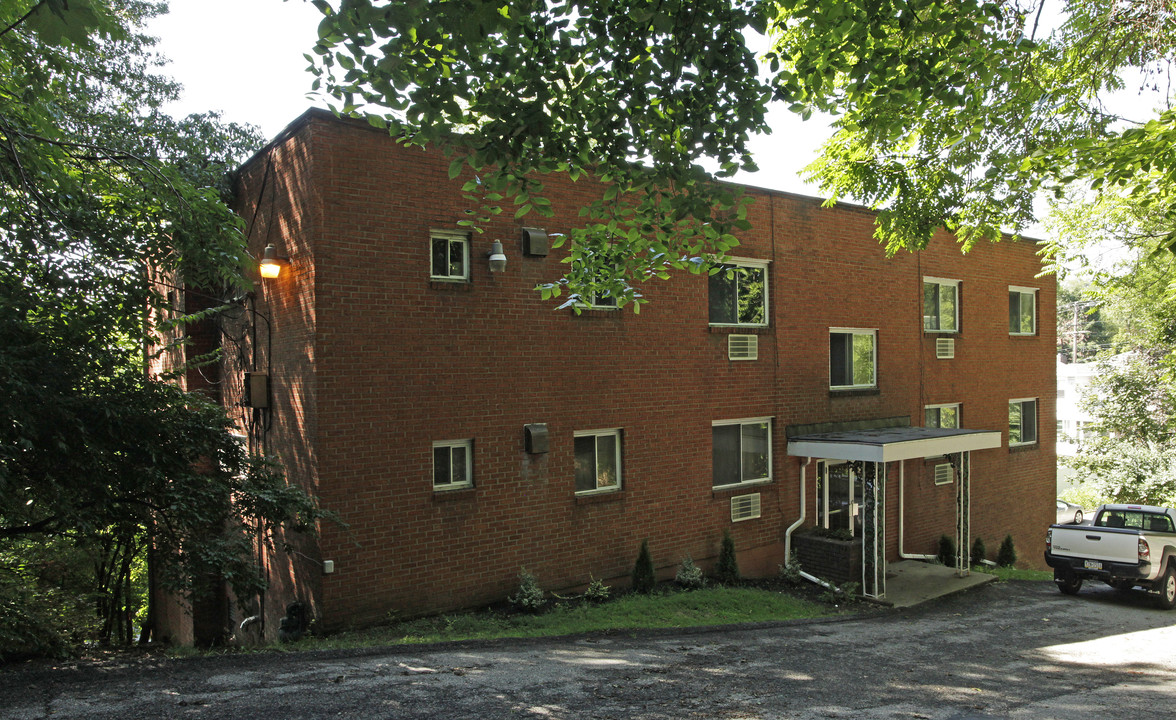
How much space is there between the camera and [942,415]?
1683 cm

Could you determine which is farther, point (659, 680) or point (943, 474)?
point (943, 474)

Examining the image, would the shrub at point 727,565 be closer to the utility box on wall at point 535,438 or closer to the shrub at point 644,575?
the shrub at point 644,575

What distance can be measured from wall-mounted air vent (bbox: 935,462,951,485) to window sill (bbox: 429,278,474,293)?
38.0ft

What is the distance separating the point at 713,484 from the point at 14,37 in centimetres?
1075

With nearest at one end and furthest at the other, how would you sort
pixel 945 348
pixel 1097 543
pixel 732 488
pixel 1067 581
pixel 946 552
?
pixel 1097 543
pixel 732 488
pixel 1067 581
pixel 946 552
pixel 945 348

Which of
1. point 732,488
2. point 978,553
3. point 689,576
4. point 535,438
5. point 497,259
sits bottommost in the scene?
point 978,553

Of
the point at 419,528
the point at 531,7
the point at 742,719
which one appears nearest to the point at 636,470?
the point at 419,528

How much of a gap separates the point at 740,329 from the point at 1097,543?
7.04 m

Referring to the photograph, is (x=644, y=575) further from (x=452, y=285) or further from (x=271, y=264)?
(x=271, y=264)

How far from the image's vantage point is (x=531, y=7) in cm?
562

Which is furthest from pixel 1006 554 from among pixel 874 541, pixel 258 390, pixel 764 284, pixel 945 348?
pixel 258 390

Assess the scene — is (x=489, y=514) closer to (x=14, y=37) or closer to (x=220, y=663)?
(x=220, y=663)

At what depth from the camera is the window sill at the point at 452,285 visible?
984cm

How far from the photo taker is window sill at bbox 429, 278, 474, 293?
9.84 metres
